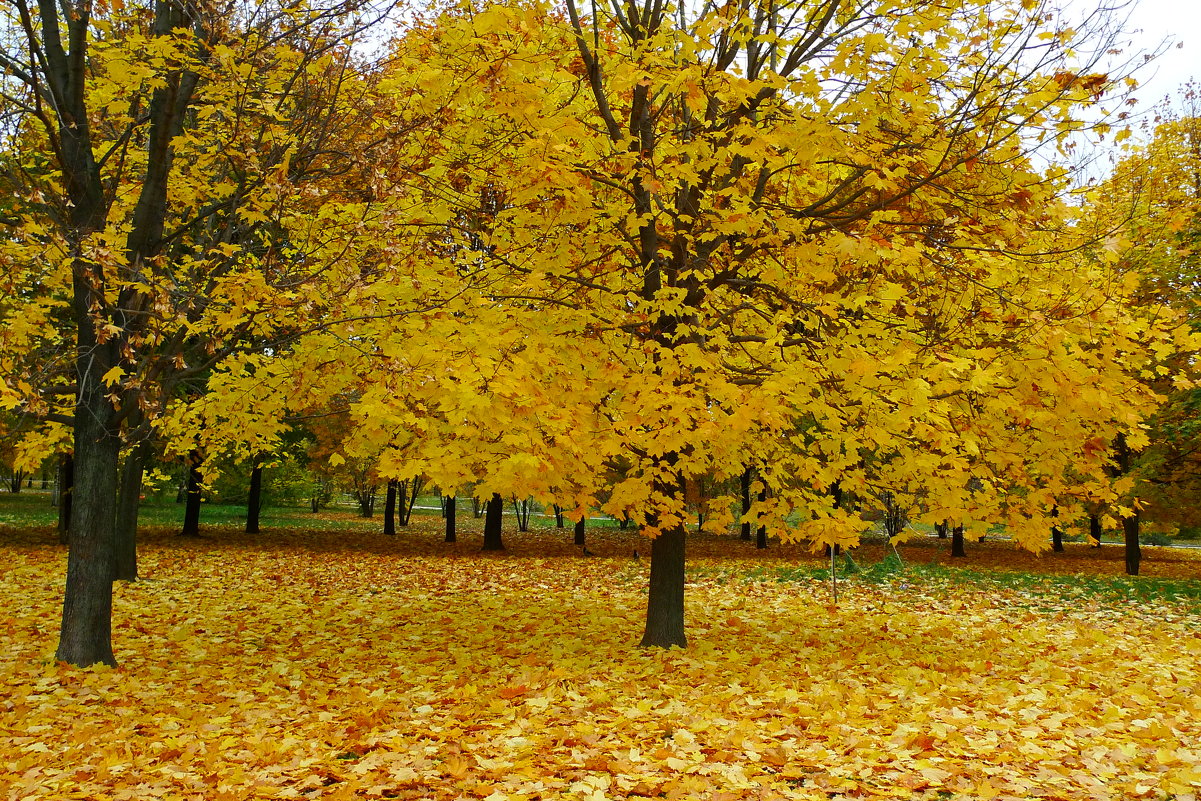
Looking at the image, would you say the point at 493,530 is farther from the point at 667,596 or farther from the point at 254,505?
the point at 667,596

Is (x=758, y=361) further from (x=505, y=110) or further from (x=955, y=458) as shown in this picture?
(x=505, y=110)

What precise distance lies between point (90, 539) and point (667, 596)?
5719 mm

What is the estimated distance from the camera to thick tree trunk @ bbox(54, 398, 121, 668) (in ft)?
22.6

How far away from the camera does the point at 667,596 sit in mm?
8203

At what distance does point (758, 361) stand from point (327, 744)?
18.0 ft

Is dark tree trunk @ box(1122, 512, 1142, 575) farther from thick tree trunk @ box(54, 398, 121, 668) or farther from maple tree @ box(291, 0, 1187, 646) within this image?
thick tree trunk @ box(54, 398, 121, 668)

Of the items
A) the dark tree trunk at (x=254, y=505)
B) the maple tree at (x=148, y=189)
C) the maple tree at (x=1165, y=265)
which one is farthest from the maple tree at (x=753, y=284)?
the dark tree trunk at (x=254, y=505)

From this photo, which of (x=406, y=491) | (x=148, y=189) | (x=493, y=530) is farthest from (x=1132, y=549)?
(x=406, y=491)

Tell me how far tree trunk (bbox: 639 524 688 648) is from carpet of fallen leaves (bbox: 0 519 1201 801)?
320mm

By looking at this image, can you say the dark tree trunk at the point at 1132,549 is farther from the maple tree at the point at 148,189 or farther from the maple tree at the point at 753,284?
the maple tree at the point at 148,189

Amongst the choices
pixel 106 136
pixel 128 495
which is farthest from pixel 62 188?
pixel 128 495

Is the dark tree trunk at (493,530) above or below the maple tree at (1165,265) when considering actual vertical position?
below

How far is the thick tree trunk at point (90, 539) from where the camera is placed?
690 cm

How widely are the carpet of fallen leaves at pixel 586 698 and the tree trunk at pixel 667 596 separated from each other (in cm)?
32
